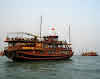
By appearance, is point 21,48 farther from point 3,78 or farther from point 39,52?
point 3,78

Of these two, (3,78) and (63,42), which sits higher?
(63,42)

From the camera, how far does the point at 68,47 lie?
36406 millimetres

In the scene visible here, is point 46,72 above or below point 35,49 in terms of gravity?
below

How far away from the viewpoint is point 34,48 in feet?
93.0

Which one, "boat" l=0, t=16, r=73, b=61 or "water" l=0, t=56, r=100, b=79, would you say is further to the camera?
"boat" l=0, t=16, r=73, b=61

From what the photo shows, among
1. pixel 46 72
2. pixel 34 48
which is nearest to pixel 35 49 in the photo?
pixel 34 48

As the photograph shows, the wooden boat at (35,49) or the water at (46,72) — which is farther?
the wooden boat at (35,49)

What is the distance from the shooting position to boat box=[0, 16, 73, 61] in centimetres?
2697

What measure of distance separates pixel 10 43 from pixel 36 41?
5632 mm

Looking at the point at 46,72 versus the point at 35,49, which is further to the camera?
the point at 35,49

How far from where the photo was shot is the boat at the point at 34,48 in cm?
2697

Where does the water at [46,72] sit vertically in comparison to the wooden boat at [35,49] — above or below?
below

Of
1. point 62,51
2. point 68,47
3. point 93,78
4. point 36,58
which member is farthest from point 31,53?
point 93,78

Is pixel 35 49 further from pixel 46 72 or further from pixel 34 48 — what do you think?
pixel 46 72
